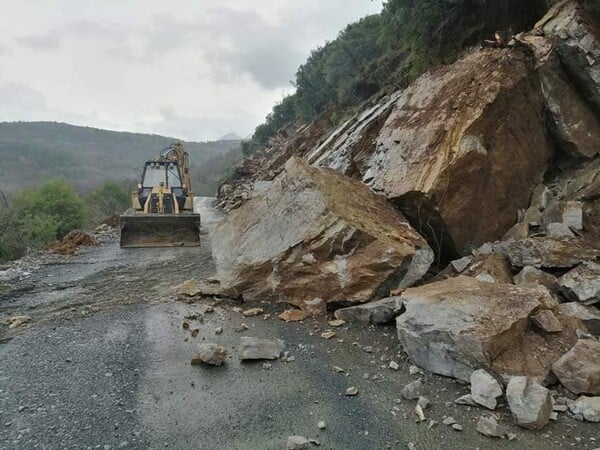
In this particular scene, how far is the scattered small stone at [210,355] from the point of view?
3.89m

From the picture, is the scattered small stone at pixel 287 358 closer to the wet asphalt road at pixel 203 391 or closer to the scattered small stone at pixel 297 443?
the wet asphalt road at pixel 203 391

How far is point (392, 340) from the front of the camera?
4207 millimetres

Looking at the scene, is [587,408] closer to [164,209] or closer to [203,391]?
[203,391]

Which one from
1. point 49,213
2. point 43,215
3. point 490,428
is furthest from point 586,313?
point 49,213

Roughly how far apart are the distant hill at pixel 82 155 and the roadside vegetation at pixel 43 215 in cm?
2678

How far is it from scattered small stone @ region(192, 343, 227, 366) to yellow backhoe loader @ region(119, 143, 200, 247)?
6815 millimetres

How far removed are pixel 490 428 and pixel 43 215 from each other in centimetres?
2476

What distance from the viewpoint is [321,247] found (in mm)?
5199

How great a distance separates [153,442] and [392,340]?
2.35m

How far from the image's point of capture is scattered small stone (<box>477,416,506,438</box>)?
2732mm

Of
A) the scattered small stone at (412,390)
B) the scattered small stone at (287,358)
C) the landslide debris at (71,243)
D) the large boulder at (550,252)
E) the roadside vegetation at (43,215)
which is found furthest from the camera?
the roadside vegetation at (43,215)

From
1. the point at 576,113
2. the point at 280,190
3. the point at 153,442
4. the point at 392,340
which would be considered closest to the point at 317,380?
the point at 392,340

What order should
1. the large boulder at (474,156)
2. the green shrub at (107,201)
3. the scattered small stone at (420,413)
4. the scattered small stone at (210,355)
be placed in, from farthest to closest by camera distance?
1. the green shrub at (107,201)
2. the large boulder at (474,156)
3. the scattered small stone at (210,355)
4. the scattered small stone at (420,413)

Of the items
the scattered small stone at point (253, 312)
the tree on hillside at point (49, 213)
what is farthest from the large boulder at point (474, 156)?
the tree on hillside at point (49, 213)
